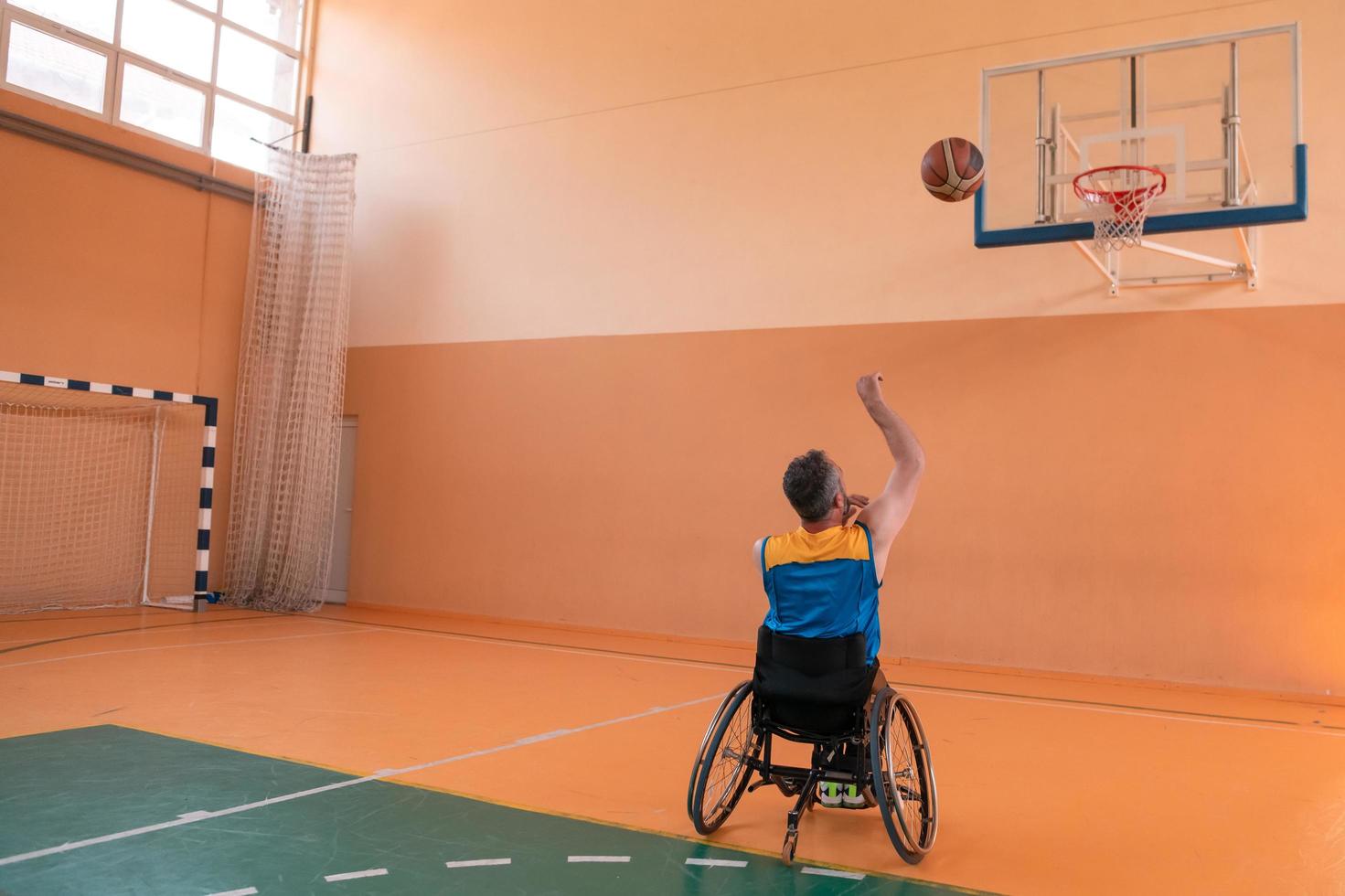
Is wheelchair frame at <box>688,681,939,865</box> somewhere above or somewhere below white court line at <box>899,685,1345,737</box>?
above

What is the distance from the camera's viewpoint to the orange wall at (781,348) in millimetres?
6762

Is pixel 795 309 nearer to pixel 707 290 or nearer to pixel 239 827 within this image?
pixel 707 290

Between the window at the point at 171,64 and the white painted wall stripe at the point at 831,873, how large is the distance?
875 centimetres

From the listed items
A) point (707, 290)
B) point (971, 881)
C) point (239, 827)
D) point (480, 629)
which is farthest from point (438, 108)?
point (971, 881)

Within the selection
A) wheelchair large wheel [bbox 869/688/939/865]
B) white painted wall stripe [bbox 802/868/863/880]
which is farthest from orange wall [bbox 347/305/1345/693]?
white painted wall stripe [bbox 802/868/863/880]

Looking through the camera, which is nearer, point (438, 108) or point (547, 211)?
point (547, 211)

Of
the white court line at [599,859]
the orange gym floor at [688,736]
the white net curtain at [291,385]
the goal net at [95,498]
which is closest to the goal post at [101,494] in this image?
the goal net at [95,498]

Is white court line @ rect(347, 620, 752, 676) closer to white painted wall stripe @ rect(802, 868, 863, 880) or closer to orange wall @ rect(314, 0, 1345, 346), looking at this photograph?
orange wall @ rect(314, 0, 1345, 346)

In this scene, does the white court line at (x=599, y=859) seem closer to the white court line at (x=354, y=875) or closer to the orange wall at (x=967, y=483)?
the white court line at (x=354, y=875)

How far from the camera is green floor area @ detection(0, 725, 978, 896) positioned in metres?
2.74

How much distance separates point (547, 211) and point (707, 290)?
1754mm

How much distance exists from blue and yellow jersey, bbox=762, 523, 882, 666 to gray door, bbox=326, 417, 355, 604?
7768 millimetres

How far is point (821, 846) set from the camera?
3.20 m

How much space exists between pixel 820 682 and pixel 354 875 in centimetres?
135
